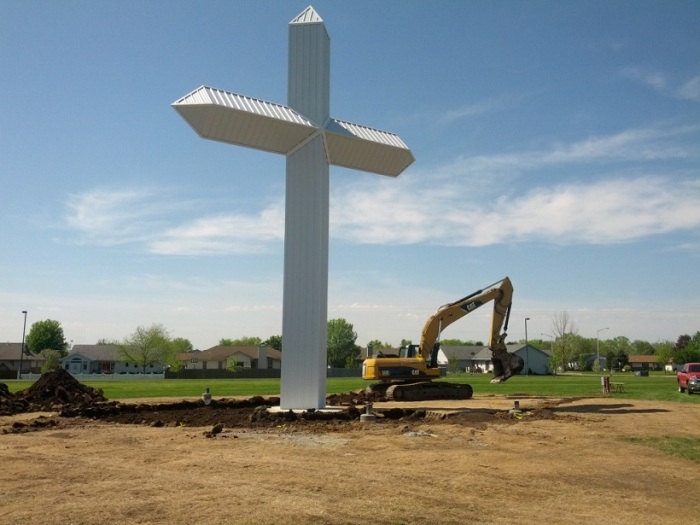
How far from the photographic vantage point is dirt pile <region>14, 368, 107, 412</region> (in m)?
26.0

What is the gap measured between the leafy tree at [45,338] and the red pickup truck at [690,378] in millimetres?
113677

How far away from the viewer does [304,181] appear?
67.5 feet

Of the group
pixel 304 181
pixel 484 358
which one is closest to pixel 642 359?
pixel 484 358

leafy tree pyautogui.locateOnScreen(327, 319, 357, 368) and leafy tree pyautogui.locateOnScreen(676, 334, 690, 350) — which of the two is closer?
leafy tree pyautogui.locateOnScreen(327, 319, 357, 368)

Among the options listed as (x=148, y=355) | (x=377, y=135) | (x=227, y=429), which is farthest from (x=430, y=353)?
(x=148, y=355)

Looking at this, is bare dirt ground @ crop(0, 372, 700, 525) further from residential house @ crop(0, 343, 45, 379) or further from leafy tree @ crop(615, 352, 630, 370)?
leafy tree @ crop(615, 352, 630, 370)

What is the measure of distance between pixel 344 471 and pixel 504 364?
18914 millimetres

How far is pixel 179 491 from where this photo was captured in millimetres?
9445

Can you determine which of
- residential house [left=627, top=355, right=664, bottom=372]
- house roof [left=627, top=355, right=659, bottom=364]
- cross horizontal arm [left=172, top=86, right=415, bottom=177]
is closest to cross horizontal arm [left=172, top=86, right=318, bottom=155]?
cross horizontal arm [left=172, top=86, right=415, bottom=177]

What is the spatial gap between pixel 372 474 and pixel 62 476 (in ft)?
17.1

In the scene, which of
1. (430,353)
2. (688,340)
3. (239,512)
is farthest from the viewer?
(688,340)

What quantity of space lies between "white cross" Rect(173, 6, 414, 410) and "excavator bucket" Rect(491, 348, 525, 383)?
37.2 ft

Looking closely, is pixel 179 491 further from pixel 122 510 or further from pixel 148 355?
pixel 148 355

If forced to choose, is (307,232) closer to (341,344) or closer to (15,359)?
(341,344)
